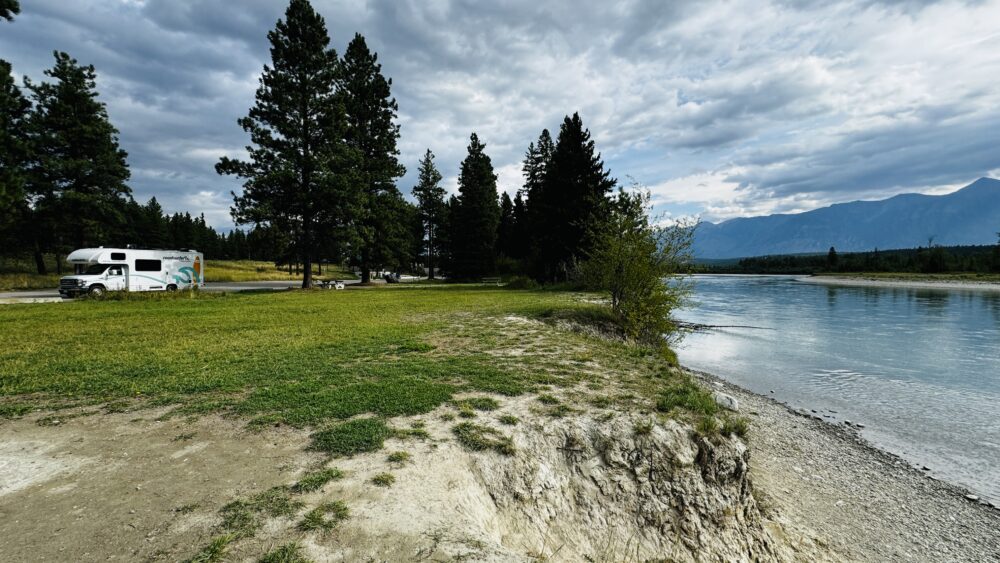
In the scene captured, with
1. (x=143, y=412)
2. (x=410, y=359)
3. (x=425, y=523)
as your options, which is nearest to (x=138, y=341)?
(x=143, y=412)

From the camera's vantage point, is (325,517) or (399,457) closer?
(325,517)

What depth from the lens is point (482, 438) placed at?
5.72 meters

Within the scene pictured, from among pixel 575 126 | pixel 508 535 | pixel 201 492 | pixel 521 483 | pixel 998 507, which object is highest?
pixel 575 126

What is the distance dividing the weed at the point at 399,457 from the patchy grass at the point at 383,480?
0.33 meters

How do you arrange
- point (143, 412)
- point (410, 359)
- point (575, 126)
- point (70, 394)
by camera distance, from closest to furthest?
point (143, 412), point (70, 394), point (410, 359), point (575, 126)

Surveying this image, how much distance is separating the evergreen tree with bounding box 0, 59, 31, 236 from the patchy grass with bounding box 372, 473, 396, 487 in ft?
119

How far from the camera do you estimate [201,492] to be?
424 centimetres

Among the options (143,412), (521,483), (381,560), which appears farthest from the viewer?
(143,412)

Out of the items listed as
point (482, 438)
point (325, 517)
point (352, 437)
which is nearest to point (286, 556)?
point (325, 517)

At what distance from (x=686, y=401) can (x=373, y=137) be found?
40375 mm

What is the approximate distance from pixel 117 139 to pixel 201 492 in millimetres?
53850

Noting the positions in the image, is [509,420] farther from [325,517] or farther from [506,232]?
[506,232]

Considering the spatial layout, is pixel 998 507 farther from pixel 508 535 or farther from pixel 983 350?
pixel 983 350

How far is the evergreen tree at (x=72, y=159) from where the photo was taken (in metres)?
36.1
